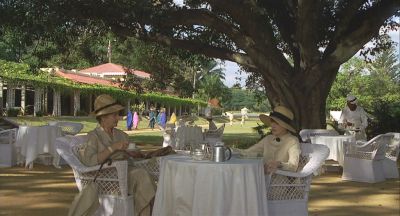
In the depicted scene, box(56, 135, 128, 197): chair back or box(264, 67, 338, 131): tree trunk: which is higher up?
box(264, 67, 338, 131): tree trunk

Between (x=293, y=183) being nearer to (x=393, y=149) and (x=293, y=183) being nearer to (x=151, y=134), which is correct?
(x=393, y=149)

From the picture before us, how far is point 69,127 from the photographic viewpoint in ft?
34.4

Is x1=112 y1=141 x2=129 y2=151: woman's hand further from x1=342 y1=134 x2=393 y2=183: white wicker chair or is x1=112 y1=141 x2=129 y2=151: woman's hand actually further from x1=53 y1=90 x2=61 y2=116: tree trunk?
x1=53 y1=90 x2=61 y2=116: tree trunk

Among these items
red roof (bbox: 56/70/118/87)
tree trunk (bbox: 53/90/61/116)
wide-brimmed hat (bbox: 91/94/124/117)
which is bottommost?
wide-brimmed hat (bbox: 91/94/124/117)

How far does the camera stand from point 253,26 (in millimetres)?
11789

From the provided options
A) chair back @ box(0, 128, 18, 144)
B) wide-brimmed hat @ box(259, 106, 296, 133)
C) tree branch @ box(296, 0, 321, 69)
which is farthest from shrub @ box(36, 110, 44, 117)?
wide-brimmed hat @ box(259, 106, 296, 133)

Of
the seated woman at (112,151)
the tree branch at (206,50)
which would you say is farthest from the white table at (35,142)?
the seated woman at (112,151)

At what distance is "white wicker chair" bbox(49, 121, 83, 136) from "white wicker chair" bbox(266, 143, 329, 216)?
22.6 feet

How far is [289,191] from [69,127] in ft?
23.4

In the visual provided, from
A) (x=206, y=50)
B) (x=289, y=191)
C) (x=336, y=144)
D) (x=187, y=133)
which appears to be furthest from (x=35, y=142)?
(x=289, y=191)

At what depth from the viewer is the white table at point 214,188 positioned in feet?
11.3

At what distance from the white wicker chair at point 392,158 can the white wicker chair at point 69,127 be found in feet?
18.8

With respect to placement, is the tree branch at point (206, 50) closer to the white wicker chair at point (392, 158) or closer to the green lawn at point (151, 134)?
the green lawn at point (151, 134)

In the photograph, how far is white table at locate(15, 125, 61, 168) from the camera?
9.66 m
